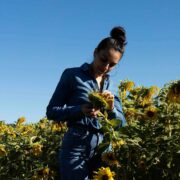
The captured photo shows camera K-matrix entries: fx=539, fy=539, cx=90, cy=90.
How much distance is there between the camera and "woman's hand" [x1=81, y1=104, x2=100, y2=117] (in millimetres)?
2465

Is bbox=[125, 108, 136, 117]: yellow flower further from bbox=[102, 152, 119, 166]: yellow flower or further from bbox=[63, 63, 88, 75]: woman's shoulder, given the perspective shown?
bbox=[63, 63, 88, 75]: woman's shoulder

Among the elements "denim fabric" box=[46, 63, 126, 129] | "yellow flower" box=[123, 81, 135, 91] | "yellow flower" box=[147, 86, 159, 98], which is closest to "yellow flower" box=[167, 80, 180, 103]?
"denim fabric" box=[46, 63, 126, 129]

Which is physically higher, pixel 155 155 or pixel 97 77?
pixel 97 77

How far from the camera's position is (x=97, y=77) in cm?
278

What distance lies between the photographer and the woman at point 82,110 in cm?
258

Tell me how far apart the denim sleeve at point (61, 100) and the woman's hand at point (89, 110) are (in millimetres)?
120

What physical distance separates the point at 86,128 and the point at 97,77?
297 millimetres

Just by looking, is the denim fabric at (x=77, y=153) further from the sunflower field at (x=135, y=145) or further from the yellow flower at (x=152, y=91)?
the yellow flower at (x=152, y=91)

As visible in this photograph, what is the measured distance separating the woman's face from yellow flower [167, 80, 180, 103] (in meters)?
0.40

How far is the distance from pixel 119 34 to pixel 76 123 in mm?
575

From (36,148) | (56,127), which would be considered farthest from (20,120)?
(36,148)

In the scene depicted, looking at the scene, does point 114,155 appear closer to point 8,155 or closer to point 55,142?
point 55,142

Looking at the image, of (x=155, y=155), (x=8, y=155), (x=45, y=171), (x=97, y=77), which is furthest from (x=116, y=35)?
(x=8, y=155)

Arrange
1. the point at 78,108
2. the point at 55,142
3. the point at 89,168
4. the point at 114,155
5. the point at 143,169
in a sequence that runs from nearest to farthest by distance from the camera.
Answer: the point at 78,108, the point at 89,168, the point at 114,155, the point at 143,169, the point at 55,142
